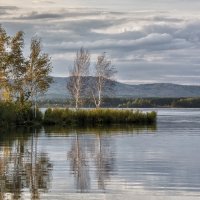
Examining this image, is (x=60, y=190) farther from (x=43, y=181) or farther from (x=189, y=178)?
(x=189, y=178)

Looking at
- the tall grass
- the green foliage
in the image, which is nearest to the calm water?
the green foliage

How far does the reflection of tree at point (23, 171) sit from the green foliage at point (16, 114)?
2874cm

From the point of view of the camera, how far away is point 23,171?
23.3m

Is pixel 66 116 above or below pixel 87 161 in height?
above

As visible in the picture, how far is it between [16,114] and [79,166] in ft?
137

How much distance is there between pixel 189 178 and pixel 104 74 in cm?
7116

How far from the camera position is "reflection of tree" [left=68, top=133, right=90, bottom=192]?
1988cm

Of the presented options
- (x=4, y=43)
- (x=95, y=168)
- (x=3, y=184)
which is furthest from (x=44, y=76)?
(x=3, y=184)

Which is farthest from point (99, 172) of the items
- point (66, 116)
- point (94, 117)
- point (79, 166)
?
point (94, 117)

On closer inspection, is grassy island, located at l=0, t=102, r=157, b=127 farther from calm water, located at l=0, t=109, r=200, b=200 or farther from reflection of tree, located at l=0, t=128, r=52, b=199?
reflection of tree, located at l=0, t=128, r=52, b=199

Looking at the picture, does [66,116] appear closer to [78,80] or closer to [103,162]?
[78,80]

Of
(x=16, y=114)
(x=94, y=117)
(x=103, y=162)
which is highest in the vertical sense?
(x=16, y=114)

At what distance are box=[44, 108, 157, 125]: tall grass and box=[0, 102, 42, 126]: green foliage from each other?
1957mm

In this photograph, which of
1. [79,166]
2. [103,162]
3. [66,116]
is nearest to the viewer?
[79,166]
